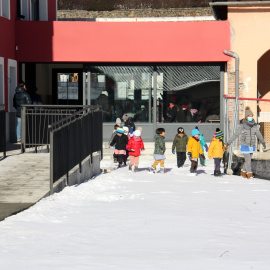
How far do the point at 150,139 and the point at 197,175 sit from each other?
915 cm

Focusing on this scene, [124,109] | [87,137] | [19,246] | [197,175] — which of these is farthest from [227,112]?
[19,246]

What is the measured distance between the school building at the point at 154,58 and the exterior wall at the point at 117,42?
0.11 ft

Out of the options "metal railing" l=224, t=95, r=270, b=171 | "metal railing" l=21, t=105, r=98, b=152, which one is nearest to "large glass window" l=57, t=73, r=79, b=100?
"metal railing" l=224, t=95, r=270, b=171

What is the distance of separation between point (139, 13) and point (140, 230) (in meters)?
31.8

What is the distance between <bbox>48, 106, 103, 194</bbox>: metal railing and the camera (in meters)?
12.3

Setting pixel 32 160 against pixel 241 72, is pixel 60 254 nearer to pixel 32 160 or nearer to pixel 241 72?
pixel 32 160

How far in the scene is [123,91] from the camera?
28.4 metres

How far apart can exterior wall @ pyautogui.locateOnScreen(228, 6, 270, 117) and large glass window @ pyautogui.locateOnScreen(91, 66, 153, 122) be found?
310 cm

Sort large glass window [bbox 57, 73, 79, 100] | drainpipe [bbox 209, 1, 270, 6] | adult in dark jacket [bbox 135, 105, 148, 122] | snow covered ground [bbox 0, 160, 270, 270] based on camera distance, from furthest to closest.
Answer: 1. large glass window [bbox 57, 73, 79, 100]
2. adult in dark jacket [bbox 135, 105, 148, 122]
3. drainpipe [bbox 209, 1, 270, 6]
4. snow covered ground [bbox 0, 160, 270, 270]

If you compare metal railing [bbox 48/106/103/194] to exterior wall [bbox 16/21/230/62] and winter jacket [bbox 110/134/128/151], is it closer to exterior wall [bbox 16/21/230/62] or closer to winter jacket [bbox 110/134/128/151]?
winter jacket [bbox 110/134/128/151]

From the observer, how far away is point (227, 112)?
21.0 metres

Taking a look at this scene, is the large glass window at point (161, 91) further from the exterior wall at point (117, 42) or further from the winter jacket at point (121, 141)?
the winter jacket at point (121, 141)

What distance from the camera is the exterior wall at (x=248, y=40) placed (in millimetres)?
27188

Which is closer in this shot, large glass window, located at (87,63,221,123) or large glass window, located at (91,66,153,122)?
large glass window, located at (87,63,221,123)
